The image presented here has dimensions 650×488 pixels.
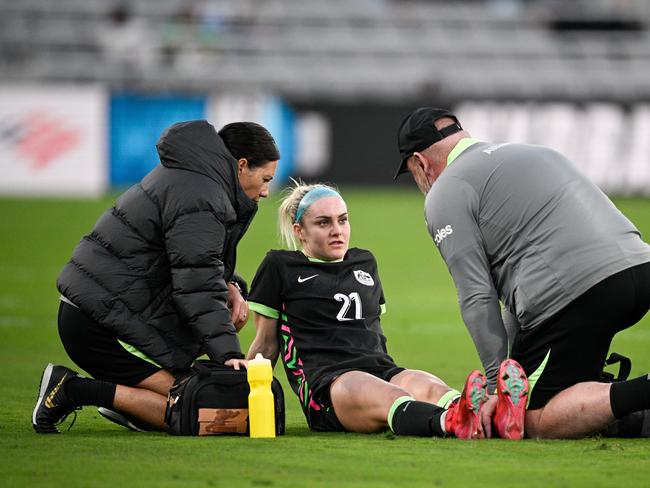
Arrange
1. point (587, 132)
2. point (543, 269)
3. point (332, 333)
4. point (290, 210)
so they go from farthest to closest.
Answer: point (587, 132) → point (290, 210) → point (332, 333) → point (543, 269)

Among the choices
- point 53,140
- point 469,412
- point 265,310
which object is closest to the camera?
point 469,412

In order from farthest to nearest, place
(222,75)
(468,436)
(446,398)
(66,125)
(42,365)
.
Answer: (222,75) → (66,125) → (42,365) → (446,398) → (468,436)

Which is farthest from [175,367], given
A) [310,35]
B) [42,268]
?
[310,35]

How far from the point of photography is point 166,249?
6074 millimetres

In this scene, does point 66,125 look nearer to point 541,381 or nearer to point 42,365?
point 42,365

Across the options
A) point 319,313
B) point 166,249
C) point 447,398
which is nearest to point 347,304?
point 319,313

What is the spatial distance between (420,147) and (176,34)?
92.8 ft

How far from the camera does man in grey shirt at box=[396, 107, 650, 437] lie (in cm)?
575

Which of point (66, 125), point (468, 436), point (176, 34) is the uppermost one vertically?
point (176, 34)

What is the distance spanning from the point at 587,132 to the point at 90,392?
80.3 feet

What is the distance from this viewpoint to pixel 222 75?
1303 inches

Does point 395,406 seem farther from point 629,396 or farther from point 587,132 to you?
point 587,132

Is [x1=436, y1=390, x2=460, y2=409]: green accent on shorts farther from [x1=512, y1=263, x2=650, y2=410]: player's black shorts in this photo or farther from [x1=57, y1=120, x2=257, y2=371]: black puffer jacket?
[x1=57, y1=120, x2=257, y2=371]: black puffer jacket

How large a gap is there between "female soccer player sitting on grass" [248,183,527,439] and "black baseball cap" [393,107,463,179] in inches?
33.1
